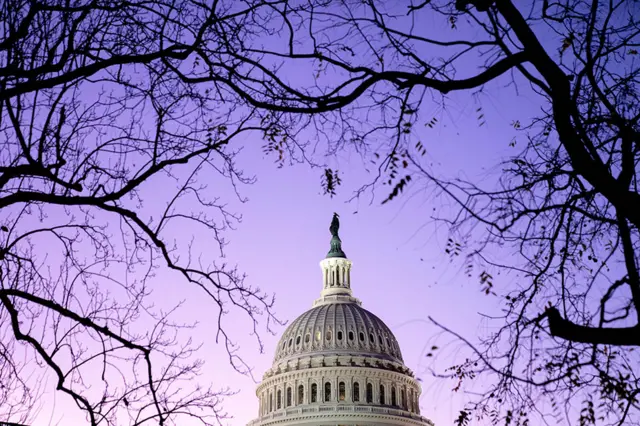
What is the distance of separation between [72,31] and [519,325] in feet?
20.2

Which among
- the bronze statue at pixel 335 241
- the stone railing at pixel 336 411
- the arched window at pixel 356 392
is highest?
the bronze statue at pixel 335 241

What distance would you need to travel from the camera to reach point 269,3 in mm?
8977

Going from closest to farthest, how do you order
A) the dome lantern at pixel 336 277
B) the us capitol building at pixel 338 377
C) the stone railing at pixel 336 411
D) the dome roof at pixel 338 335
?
the stone railing at pixel 336 411 → the us capitol building at pixel 338 377 → the dome roof at pixel 338 335 → the dome lantern at pixel 336 277

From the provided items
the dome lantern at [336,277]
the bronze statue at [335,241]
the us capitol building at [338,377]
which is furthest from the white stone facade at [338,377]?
the bronze statue at [335,241]

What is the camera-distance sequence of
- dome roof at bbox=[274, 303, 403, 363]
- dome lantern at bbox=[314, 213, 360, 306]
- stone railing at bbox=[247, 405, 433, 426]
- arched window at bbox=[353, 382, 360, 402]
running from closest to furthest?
stone railing at bbox=[247, 405, 433, 426], arched window at bbox=[353, 382, 360, 402], dome roof at bbox=[274, 303, 403, 363], dome lantern at bbox=[314, 213, 360, 306]

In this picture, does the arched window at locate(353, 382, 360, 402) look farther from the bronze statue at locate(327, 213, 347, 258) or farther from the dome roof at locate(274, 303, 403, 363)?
the bronze statue at locate(327, 213, 347, 258)

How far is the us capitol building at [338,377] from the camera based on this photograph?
10081cm

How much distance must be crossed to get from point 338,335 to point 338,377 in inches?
305

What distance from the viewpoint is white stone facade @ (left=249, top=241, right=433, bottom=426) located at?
10081 centimetres

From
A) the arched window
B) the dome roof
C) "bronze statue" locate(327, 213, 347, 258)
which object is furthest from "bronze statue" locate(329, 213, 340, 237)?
the arched window

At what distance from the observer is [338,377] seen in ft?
346

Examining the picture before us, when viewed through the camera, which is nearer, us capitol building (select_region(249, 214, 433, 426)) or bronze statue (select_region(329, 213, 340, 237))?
us capitol building (select_region(249, 214, 433, 426))

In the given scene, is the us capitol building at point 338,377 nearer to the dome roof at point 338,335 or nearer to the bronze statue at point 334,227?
the dome roof at point 338,335

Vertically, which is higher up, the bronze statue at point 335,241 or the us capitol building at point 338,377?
the bronze statue at point 335,241
